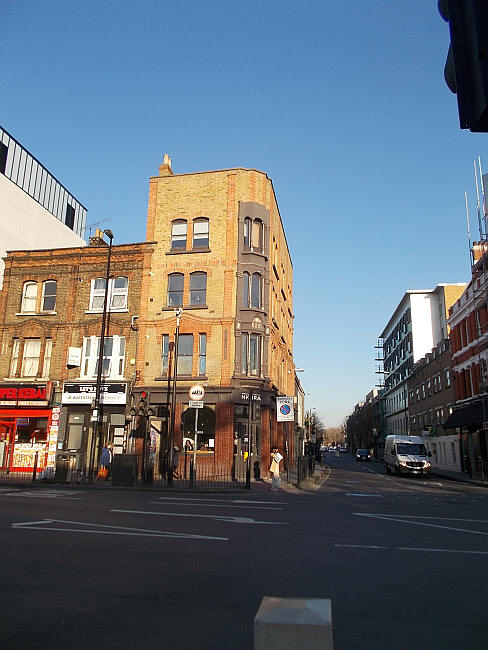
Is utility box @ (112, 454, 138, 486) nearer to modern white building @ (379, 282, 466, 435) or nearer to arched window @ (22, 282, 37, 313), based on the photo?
arched window @ (22, 282, 37, 313)

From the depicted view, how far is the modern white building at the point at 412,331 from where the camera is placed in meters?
62.9

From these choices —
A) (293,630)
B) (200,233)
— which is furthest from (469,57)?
(200,233)

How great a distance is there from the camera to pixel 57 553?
7812 millimetres

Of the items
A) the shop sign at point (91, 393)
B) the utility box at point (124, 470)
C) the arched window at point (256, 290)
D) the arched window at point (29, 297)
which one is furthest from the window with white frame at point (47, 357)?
the arched window at point (256, 290)

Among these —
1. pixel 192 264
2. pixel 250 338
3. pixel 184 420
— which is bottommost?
pixel 184 420

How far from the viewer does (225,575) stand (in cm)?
659

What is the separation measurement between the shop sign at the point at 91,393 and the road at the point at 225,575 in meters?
14.4

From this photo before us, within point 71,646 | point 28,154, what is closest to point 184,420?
point 71,646

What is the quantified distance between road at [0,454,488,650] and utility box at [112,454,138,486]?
305 inches

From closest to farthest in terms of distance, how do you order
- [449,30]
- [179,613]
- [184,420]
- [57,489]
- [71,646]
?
1. [449,30]
2. [71,646]
3. [179,613]
4. [57,489]
5. [184,420]

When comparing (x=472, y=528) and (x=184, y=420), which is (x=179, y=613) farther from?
(x=184, y=420)

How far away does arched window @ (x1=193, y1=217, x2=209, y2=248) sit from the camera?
29.0 m

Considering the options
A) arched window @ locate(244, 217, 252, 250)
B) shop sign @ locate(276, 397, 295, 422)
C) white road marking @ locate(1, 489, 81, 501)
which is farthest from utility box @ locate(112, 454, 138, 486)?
arched window @ locate(244, 217, 252, 250)

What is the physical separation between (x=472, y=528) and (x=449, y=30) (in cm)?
1094
